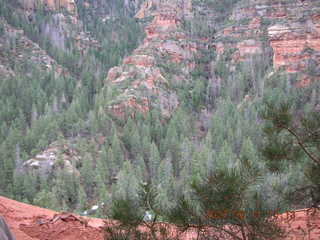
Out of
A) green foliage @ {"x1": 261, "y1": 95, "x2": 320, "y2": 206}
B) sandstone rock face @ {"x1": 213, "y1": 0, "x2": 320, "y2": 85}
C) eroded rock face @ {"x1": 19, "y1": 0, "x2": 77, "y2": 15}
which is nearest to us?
green foliage @ {"x1": 261, "y1": 95, "x2": 320, "y2": 206}

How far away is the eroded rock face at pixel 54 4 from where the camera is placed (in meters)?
96.4

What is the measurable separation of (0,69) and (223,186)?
242ft

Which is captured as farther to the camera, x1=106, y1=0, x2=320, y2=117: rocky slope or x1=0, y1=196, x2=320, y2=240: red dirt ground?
x1=106, y1=0, x2=320, y2=117: rocky slope

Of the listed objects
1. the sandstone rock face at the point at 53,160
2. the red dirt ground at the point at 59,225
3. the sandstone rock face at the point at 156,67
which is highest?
the red dirt ground at the point at 59,225

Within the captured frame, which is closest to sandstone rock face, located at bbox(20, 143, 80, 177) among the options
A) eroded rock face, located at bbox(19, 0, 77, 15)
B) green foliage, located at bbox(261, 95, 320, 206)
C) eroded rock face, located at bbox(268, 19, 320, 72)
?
green foliage, located at bbox(261, 95, 320, 206)

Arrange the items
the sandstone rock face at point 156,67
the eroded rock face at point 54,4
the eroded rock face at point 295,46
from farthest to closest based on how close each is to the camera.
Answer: the eroded rock face at point 54,4 → the eroded rock face at point 295,46 → the sandstone rock face at point 156,67

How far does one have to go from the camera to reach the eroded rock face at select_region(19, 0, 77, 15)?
3794 inches

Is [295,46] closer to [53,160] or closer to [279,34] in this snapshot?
Result: [279,34]

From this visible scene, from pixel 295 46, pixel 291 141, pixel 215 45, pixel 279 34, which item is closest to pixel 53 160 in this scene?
pixel 291 141

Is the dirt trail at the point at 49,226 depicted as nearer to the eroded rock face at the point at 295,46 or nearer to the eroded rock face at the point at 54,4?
the eroded rock face at the point at 295,46

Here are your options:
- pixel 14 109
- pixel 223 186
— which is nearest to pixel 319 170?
pixel 223 186

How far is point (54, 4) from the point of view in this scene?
336 feet

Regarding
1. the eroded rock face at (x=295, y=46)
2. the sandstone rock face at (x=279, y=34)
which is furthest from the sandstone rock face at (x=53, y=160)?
the eroded rock face at (x=295, y=46)

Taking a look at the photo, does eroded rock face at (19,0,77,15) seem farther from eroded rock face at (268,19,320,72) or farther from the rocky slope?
eroded rock face at (268,19,320,72)
